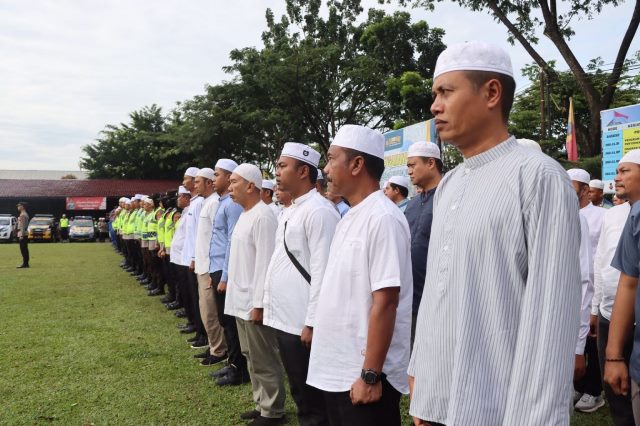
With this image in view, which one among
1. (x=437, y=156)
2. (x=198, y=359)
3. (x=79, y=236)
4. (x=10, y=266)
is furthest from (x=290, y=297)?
(x=79, y=236)

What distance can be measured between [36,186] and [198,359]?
4050 centimetres

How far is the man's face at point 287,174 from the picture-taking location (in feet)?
13.1

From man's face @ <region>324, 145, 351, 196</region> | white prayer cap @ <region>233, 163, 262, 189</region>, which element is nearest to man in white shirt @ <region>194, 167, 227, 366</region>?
white prayer cap @ <region>233, 163, 262, 189</region>

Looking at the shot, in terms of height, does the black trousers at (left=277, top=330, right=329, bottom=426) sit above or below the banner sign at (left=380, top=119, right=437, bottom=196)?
below

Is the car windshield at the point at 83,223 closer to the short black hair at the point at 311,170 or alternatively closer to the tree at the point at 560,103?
the tree at the point at 560,103

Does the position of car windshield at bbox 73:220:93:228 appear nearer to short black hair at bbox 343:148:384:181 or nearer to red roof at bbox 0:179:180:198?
red roof at bbox 0:179:180:198

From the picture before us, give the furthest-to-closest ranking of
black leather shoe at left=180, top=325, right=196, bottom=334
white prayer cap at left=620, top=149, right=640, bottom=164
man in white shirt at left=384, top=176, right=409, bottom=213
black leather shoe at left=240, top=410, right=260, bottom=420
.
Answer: black leather shoe at left=180, top=325, right=196, bottom=334
man in white shirt at left=384, top=176, right=409, bottom=213
black leather shoe at left=240, top=410, right=260, bottom=420
white prayer cap at left=620, top=149, right=640, bottom=164

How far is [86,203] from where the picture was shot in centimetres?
4106

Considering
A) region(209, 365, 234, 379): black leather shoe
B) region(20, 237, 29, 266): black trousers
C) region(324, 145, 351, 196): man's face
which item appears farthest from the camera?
region(20, 237, 29, 266): black trousers

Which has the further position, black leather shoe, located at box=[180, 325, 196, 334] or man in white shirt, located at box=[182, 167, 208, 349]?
black leather shoe, located at box=[180, 325, 196, 334]

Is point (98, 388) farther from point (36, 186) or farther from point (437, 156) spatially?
point (36, 186)

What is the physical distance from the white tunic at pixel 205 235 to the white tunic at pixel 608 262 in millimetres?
3806

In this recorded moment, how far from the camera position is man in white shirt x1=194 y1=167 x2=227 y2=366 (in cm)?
639

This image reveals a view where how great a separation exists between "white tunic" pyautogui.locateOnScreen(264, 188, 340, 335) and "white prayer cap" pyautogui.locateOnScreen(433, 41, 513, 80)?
71.6 inches
